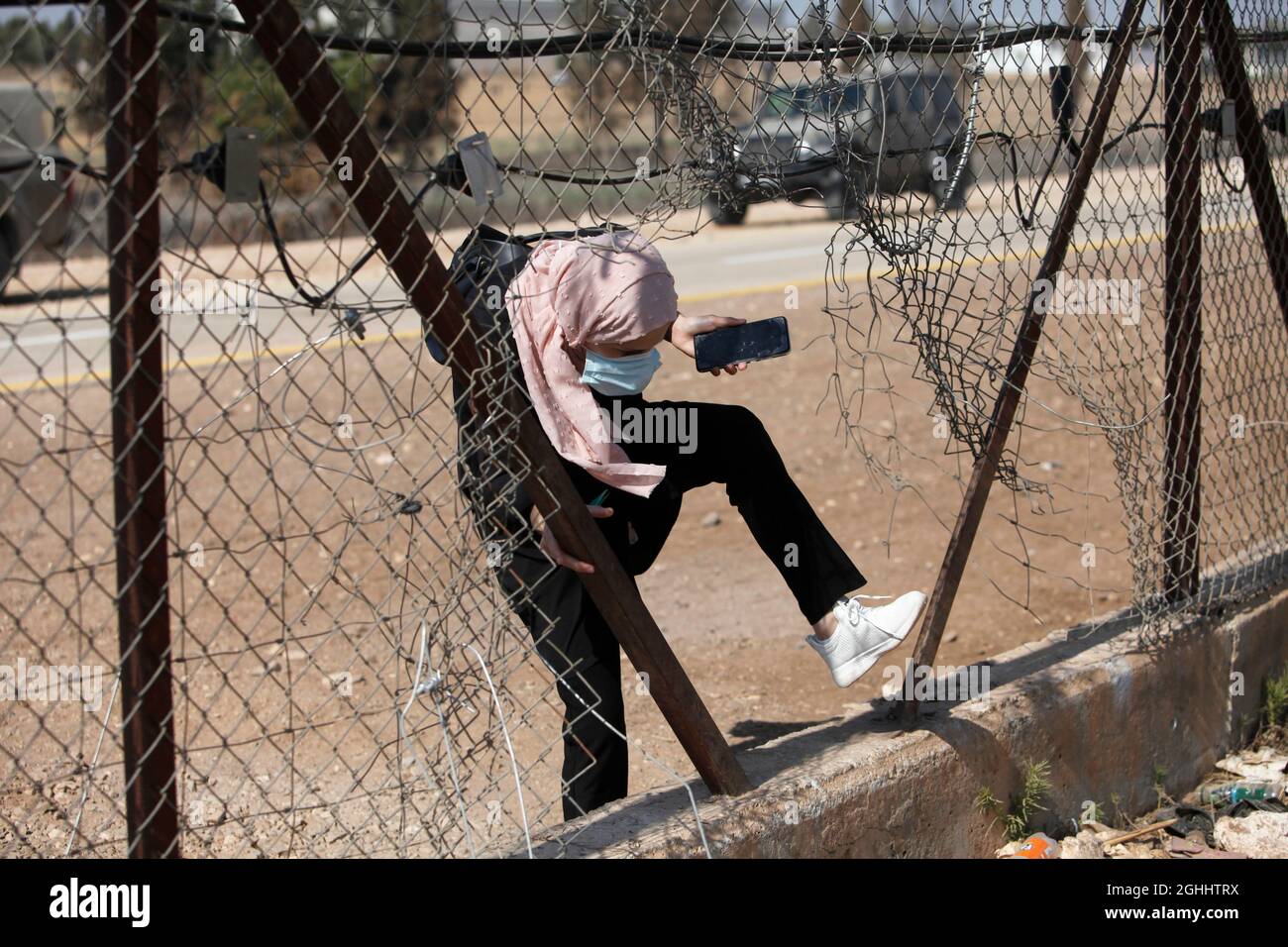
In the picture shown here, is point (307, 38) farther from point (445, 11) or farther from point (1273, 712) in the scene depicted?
point (1273, 712)

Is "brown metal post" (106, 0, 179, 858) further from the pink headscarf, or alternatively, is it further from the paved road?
the paved road

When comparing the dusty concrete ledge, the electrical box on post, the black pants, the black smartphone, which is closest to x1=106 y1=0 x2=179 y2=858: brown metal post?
the electrical box on post

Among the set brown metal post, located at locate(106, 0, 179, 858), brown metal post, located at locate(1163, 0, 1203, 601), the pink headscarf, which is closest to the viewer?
brown metal post, located at locate(106, 0, 179, 858)

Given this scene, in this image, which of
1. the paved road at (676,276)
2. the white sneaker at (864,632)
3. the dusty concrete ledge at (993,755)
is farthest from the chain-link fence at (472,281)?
the paved road at (676,276)

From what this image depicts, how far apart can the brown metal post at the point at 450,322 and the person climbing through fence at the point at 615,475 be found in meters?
0.09

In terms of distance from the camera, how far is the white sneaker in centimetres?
294

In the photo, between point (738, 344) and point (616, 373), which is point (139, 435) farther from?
point (738, 344)

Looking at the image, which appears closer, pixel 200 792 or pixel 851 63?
pixel 851 63

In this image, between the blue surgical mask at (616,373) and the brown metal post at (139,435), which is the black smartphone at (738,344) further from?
the brown metal post at (139,435)

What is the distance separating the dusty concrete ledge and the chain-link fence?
154 millimetres

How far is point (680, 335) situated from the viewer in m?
2.97

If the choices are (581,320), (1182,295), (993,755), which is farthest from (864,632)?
(1182,295)
